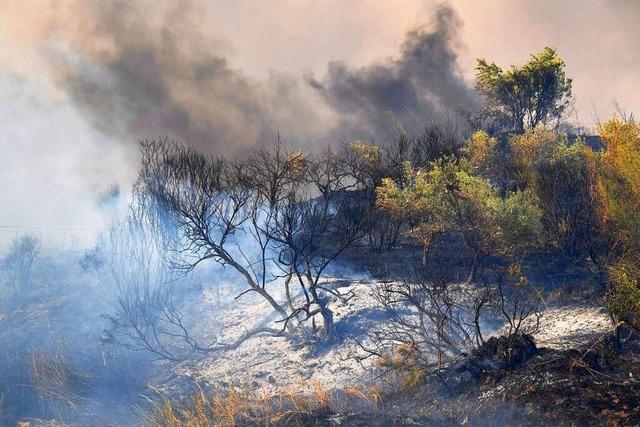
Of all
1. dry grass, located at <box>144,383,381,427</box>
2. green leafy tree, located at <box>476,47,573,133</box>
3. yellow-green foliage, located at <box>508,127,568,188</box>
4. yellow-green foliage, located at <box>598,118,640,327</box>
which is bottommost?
dry grass, located at <box>144,383,381,427</box>

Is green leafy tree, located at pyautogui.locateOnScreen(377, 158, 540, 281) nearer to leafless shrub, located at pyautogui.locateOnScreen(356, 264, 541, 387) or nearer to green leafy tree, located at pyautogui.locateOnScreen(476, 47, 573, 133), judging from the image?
leafless shrub, located at pyautogui.locateOnScreen(356, 264, 541, 387)

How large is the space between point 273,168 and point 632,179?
1121 cm

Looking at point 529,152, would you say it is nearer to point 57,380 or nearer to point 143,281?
point 143,281

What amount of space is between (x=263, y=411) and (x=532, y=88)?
109ft

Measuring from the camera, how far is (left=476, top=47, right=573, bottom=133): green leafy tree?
3962 centimetres

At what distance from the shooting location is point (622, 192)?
18.2m

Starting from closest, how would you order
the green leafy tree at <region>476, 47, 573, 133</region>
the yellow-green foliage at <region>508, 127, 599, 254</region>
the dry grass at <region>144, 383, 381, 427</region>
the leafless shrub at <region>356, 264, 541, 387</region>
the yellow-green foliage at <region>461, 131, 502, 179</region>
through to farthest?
the dry grass at <region>144, 383, 381, 427</region> → the leafless shrub at <region>356, 264, 541, 387</region> → the yellow-green foliage at <region>508, 127, 599, 254</region> → the yellow-green foliage at <region>461, 131, 502, 179</region> → the green leafy tree at <region>476, 47, 573, 133</region>

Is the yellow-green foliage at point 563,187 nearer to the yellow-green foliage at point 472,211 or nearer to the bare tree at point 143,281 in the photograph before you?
the yellow-green foliage at point 472,211

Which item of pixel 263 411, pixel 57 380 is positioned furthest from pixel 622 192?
pixel 57 380

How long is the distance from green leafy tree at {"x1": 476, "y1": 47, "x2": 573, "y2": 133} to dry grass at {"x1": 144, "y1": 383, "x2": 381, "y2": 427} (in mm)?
29882

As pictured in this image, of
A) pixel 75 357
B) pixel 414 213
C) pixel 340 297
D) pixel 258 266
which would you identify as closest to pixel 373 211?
pixel 414 213

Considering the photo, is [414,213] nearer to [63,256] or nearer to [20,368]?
[20,368]

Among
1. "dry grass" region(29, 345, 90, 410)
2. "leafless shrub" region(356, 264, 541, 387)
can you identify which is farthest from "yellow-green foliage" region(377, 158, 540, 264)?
"dry grass" region(29, 345, 90, 410)

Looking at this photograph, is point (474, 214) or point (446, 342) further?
point (474, 214)
